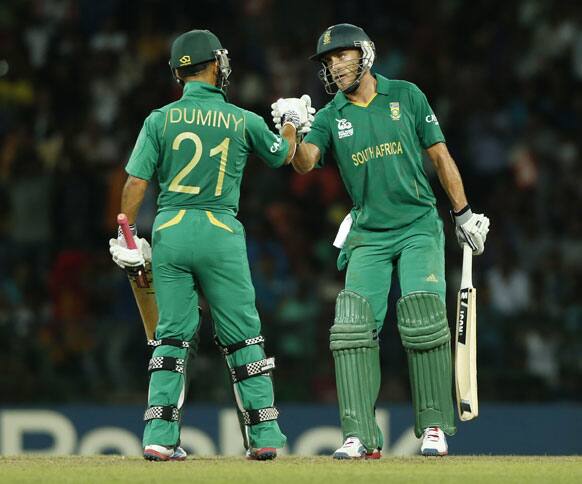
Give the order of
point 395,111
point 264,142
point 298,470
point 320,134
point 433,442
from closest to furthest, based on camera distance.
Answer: point 298,470 → point 264,142 → point 433,442 → point 395,111 → point 320,134

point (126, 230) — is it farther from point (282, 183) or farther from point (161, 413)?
point (282, 183)

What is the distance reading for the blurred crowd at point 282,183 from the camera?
11.2m

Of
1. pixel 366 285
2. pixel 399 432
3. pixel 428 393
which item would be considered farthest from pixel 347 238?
pixel 399 432

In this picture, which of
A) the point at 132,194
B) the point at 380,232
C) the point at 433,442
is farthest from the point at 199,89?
the point at 433,442

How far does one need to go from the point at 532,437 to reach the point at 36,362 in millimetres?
3705

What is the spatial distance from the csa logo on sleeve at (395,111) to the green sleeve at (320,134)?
0.36 metres

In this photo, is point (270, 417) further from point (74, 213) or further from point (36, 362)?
point (74, 213)

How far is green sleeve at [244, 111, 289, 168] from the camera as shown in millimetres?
7469

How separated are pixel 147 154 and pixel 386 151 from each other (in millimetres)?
1248

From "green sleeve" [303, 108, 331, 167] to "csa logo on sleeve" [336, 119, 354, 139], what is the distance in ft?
0.31

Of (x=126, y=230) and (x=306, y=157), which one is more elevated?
(x=306, y=157)

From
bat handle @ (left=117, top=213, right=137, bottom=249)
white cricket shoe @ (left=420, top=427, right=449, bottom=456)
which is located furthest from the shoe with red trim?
bat handle @ (left=117, top=213, right=137, bottom=249)

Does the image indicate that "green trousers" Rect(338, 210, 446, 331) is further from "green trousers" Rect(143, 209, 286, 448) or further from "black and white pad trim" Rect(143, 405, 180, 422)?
"black and white pad trim" Rect(143, 405, 180, 422)

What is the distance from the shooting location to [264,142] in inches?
294
